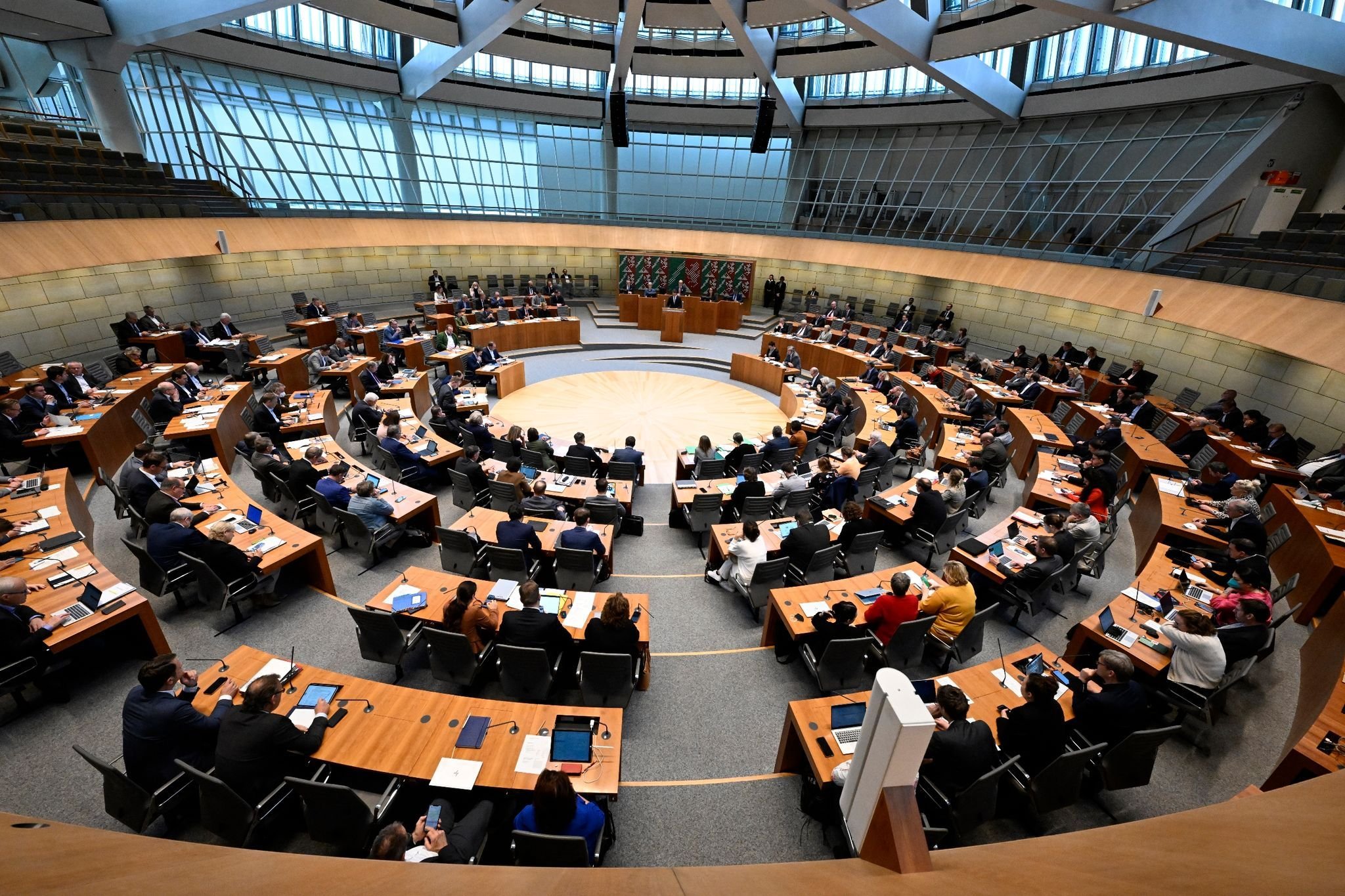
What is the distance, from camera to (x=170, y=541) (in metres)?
6.21

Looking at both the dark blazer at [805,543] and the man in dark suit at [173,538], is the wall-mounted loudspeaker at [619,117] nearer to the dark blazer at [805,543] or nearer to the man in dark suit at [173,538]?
the dark blazer at [805,543]

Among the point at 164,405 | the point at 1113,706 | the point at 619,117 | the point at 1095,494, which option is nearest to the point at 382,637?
the point at 1113,706

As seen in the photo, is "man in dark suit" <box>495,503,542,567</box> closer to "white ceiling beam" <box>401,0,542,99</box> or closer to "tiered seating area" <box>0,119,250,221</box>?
"tiered seating area" <box>0,119,250,221</box>

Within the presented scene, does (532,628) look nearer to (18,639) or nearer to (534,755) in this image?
(534,755)

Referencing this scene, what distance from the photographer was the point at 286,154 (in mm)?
20422

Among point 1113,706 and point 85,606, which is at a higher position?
point 85,606

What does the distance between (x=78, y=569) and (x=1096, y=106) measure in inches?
1077

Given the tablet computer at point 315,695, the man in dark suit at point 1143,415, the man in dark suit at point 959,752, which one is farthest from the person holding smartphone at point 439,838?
the man in dark suit at point 1143,415

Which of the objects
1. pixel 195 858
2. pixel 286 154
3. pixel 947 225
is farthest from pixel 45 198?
pixel 947 225

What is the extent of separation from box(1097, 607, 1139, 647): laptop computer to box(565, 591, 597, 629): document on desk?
560 cm

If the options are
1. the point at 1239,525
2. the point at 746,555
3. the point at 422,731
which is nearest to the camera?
the point at 422,731

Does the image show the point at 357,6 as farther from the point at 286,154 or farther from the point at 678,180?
the point at 678,180

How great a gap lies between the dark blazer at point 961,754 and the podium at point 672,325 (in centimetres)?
1848

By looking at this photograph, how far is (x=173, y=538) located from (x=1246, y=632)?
11418mm
